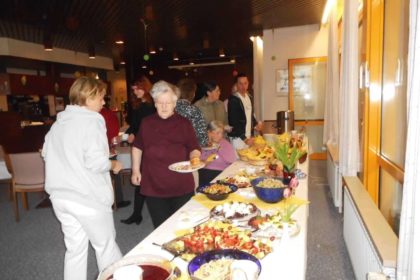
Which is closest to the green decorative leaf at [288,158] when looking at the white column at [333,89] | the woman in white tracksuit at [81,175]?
the woman in white tracksuit at [81,175]

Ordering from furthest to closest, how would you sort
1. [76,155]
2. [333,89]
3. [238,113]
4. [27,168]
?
[333,89] < [27,168] < [238,113] < [76,155]

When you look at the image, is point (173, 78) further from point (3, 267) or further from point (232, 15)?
point (3, 267)

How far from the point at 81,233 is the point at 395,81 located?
228 cm

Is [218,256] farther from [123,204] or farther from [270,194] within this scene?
[123,204]

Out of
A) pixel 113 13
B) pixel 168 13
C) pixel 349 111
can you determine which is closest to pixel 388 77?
pixel 349 111

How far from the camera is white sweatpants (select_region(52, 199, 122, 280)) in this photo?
180cm

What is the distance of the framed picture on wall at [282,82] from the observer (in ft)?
22.3

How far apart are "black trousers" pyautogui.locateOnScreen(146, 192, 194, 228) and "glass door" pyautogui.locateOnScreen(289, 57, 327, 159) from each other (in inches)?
194

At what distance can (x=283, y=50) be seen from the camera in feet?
22.3

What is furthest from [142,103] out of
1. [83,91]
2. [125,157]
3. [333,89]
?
[333,89]

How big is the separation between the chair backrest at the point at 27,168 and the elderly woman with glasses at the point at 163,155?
2.41 m

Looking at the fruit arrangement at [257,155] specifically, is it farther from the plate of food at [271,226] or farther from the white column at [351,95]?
the plate of food at [271,226]

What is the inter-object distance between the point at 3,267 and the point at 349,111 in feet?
10.5

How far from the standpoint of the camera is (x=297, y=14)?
5742mm
